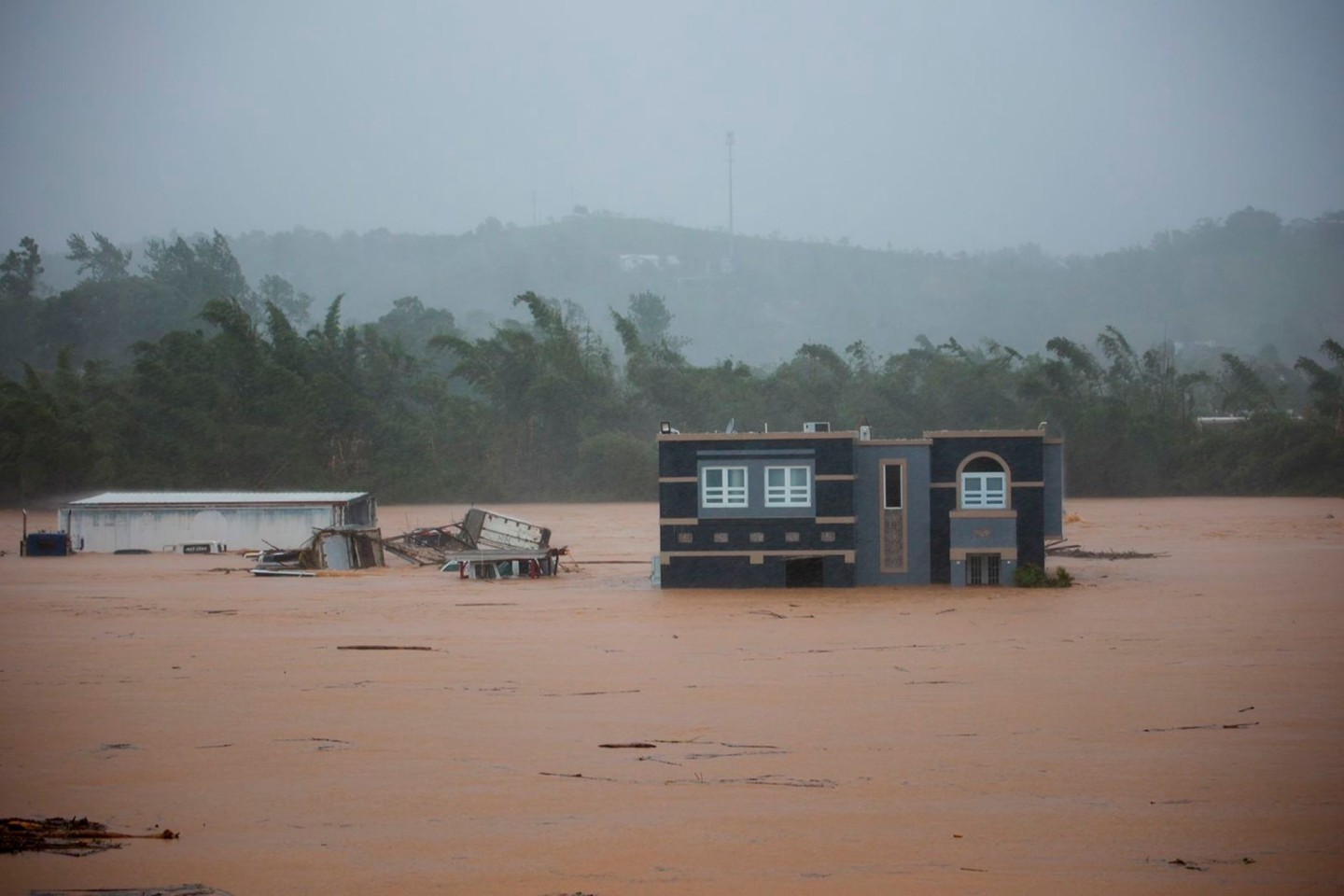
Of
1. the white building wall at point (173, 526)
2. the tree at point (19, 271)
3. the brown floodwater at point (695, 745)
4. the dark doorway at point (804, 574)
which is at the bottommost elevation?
the brown floodwater at point (695, 745)

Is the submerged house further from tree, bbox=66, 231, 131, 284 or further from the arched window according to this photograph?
tree, bbox=66, 231, 131, 284

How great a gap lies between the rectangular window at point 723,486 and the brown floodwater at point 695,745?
11.4 feet

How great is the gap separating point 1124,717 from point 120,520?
40679mm

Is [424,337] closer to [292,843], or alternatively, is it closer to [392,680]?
[392,680]

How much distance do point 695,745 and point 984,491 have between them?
19382 mm

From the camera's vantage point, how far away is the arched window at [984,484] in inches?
1330

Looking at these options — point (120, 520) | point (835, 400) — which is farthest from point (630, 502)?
point (120, 520)

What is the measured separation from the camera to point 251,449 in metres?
79.2

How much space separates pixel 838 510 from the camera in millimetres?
33906

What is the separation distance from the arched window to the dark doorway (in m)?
3.93

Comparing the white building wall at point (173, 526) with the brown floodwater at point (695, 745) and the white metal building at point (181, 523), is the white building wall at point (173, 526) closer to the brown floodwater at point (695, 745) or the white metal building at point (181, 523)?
the white metal building at point (181, 523)

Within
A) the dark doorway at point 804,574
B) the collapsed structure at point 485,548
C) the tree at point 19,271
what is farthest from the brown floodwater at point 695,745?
the tree at point 19,271

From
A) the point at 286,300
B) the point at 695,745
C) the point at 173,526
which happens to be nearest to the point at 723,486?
the point at 695,745

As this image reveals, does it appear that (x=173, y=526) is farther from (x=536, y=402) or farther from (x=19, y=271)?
(x=19, y=271)
